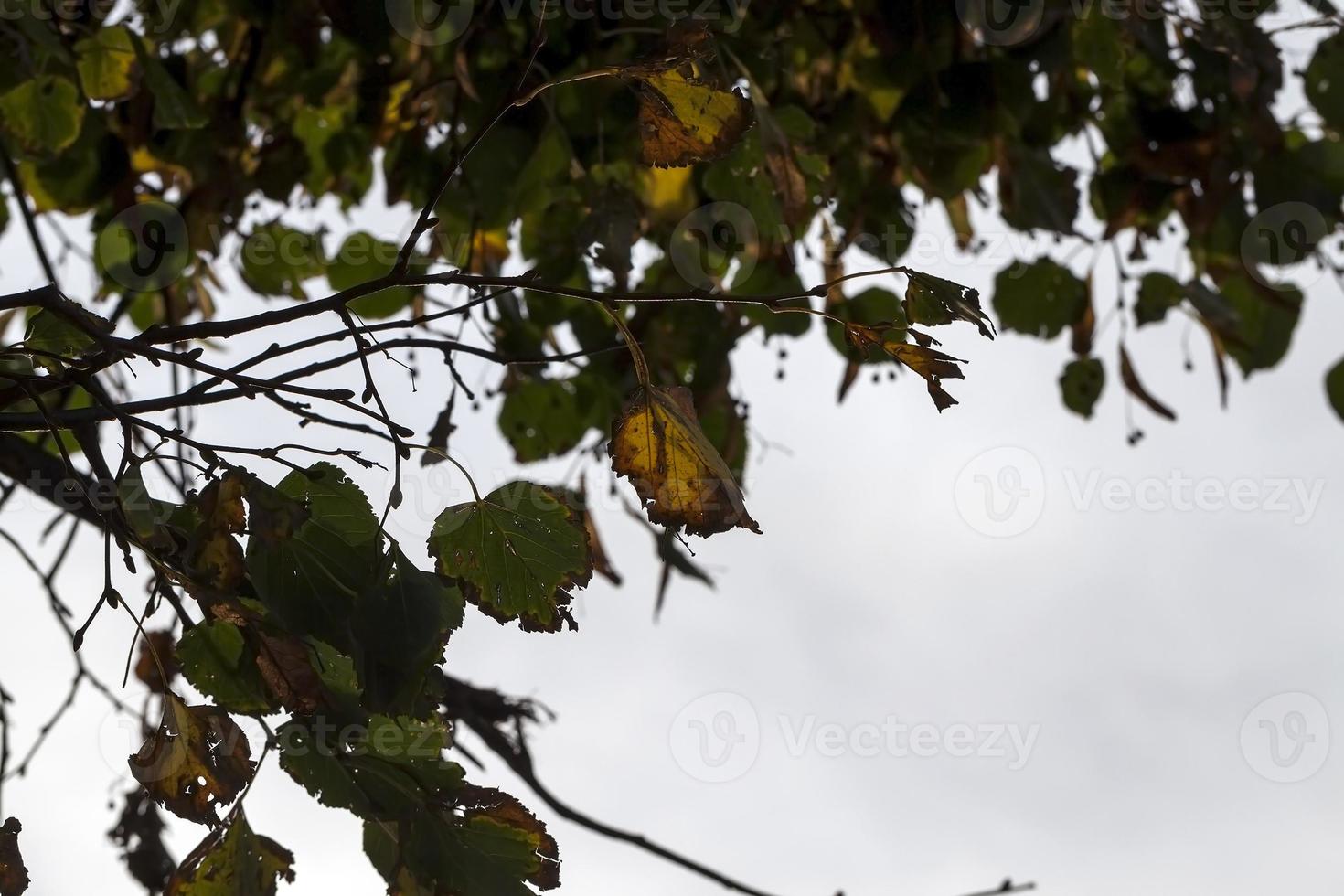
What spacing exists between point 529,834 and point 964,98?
45.5 inches

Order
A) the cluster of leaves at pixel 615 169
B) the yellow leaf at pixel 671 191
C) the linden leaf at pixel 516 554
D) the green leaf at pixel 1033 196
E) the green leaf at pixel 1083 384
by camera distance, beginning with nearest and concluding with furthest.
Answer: the linden leaf at pixel 516 554
the cluster of leaves at pixel 615 169
the green leaf at pixel 1033 196
the yellow leaf at pixel 671 191
the green leaf at pixel 1083 384

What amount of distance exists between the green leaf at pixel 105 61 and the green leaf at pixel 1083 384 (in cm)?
131

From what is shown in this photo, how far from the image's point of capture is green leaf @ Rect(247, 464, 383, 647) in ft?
2.29

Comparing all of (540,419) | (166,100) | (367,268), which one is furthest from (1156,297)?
(166,100)

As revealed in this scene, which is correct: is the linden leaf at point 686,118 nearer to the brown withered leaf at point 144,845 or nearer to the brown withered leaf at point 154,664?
the brown withered leaf at point 154,664

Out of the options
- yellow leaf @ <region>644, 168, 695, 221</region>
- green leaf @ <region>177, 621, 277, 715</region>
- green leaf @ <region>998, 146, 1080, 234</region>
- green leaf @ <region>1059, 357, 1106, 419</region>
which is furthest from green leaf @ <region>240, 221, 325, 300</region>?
green leaf @ <region>177, 621, 277, 715</region>

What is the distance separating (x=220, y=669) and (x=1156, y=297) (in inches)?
55.8

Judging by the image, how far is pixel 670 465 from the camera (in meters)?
0.71

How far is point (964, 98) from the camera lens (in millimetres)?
1571

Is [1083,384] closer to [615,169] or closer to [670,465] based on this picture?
[615,169]

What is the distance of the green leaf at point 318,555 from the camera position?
0.70 metres

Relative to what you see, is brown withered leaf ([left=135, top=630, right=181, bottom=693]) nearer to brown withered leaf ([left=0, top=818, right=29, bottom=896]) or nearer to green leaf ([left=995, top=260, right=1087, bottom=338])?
brown withered leaf ([left=0, top=818, right=29, bottom=896])

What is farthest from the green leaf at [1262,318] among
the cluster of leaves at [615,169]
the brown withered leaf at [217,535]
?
the brown withered leaf at [217,535]

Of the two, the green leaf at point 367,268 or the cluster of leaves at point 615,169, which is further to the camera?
the green leaf at point 367,268
